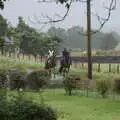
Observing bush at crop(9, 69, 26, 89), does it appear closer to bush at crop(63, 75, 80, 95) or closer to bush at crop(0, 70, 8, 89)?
bush at crop(0, 70, 8, 89)

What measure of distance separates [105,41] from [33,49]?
3967cm

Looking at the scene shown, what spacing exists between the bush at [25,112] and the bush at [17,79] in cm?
1521

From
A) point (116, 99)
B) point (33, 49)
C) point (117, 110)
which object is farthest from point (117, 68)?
point (33, 49)

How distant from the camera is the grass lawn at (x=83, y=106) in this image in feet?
61.0

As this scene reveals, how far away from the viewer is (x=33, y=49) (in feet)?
211

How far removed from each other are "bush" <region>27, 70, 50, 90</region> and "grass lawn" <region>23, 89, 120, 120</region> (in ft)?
3.95

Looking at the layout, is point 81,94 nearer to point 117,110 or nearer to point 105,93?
point 105,93

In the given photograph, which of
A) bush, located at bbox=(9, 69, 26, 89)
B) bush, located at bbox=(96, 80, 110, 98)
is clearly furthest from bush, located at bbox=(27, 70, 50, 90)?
bush, located at bbox=(96, 80, 110, 98)

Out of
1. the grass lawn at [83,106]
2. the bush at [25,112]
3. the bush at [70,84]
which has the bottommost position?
the grass lawn at [83,106]

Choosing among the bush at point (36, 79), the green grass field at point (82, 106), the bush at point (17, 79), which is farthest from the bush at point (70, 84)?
the bush at point (17, 79)

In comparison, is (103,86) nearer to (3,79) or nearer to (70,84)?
(70,84)

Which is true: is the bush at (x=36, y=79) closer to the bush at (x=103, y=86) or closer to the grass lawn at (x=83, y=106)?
the grass lawn at (x=83, y=106)

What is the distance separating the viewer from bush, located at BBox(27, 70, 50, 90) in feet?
90.4

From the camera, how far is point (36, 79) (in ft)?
90.4
